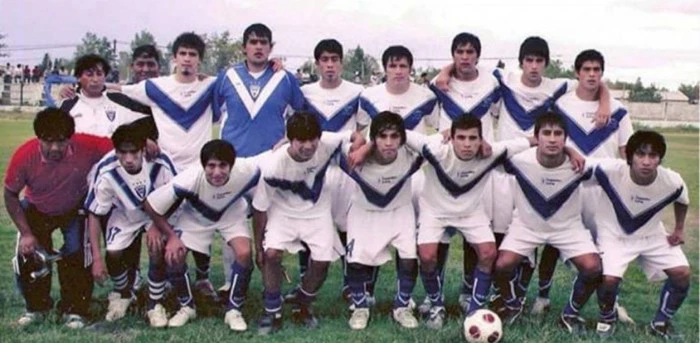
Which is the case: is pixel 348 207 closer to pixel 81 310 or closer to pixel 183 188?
pixel 183 188

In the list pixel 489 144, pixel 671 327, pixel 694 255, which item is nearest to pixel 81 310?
pixel 489 144

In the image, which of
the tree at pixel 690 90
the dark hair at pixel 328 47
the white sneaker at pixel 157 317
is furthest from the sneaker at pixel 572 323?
the tree at pixel 690 90

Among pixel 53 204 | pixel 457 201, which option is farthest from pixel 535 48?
pixel 53 204

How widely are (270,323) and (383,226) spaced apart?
41.6 inches

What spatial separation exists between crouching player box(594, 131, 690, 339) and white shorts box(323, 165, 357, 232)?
5.95 ft

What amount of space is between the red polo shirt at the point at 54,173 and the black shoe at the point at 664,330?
160 inches

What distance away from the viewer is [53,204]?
5820 millimetres

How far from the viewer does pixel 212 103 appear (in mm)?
6609

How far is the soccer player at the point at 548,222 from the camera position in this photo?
19.0ft

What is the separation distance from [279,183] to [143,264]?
249 centimetres

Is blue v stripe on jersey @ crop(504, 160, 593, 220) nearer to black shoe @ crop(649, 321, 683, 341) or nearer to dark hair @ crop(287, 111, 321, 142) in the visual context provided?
black shoe @ crop(649, 321, 683, 341)

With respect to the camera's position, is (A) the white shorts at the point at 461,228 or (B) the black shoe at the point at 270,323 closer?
(B) the black shoe at the point at 270,323

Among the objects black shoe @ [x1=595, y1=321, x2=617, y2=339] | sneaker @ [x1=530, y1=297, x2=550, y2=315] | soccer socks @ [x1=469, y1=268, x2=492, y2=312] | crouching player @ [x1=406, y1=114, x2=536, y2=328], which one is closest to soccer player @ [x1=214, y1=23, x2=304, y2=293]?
crouching player @ [x1=406, y1=114, x2=536, y2=328]

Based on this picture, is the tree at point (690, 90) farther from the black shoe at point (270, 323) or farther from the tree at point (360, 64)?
the black shoe at point (270, 323)
